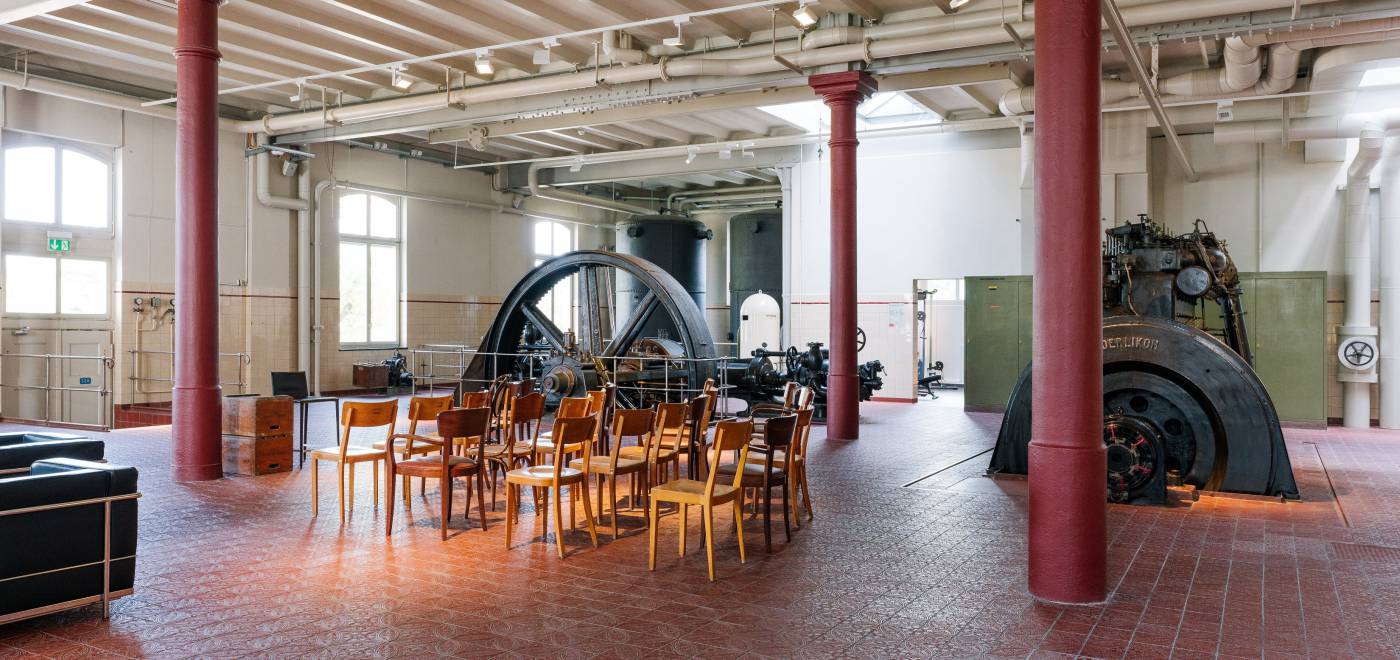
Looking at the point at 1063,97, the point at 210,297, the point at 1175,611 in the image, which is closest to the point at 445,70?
the point at 210,297

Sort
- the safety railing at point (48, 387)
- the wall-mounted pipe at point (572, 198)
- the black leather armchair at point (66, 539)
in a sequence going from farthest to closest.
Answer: the wall-mounted pipe at point (572, 198)
the safety railing at point (48, 387)
the black leather armchair at point (66, 539)

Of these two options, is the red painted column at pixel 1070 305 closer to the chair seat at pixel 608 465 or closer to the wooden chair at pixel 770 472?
the wooden chair at pixel 770 472

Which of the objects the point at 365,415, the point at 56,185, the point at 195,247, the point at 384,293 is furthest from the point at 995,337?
the point at 56,185

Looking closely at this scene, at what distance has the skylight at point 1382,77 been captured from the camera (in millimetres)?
11375

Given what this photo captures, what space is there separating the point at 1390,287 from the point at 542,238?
15.4 metres

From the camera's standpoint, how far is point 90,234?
13.2 metres

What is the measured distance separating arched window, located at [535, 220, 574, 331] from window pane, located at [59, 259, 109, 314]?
9011mm

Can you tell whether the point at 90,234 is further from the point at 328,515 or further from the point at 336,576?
the point at 336,576

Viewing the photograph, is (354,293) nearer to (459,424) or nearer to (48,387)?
(48,387)

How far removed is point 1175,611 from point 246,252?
46.5 feet

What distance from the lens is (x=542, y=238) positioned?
70.0 feet

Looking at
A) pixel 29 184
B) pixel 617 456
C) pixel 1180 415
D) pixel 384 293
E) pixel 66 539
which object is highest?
pixel 29 184

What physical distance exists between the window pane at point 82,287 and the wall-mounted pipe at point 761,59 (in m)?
3.40

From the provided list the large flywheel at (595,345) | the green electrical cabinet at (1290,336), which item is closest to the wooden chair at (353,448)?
the large flywheel at (595,345)
